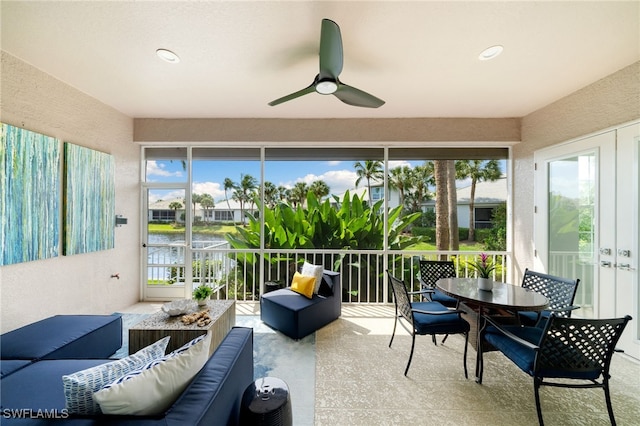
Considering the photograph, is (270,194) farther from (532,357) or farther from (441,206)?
(532,357)

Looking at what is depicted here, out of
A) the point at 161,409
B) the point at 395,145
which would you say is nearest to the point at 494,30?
the point at 395,145

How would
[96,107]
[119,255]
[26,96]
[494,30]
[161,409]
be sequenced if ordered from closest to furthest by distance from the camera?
[161,409], [494,30], [26,96], [96,107], [119,255]

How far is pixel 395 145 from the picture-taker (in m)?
3.87

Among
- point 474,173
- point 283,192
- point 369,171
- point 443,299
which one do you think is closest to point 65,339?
point 283,192

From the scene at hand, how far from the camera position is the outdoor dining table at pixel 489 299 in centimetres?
193

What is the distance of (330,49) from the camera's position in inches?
67.3

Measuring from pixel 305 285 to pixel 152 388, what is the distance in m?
2.15

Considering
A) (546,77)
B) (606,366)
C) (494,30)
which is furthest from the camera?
(546,77)

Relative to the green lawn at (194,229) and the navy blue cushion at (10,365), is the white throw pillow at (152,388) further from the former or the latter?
the green lawn at (194,229)

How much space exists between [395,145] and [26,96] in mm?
4163

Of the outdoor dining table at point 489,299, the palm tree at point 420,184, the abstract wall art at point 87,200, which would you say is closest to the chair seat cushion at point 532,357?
the outdoor dining table at point 489,299

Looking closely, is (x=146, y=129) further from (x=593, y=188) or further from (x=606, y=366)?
(x=593, y=188)

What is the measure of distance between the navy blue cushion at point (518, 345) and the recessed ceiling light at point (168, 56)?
352 centimetres

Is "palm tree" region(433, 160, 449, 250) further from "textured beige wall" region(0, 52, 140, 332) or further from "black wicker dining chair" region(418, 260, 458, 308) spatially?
"textured beige wall" region(0, 52, 140, 332)
